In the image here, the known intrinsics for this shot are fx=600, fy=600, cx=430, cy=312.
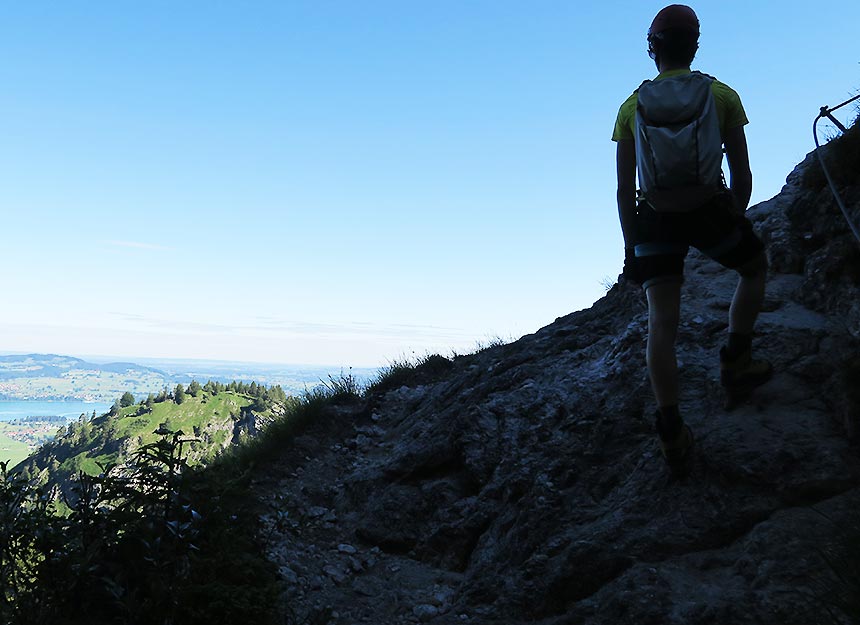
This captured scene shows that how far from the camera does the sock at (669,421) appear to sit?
3.73 meters

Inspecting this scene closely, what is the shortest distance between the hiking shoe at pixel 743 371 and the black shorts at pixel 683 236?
744 mm

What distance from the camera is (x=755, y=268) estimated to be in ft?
12.7

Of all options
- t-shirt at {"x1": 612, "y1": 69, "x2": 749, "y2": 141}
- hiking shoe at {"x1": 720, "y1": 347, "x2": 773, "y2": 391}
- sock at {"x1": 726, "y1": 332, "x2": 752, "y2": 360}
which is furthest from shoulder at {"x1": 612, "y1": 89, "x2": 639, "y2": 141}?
hiking shoe at {"x1": 720, "y1": 347, "x2": 773, "y2": 391}

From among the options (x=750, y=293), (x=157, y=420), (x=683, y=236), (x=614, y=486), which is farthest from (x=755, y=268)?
(x=157, y=420)

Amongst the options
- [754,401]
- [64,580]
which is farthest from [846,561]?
[64,580]

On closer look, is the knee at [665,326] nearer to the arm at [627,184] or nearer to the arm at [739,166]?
the arm at [627,184]

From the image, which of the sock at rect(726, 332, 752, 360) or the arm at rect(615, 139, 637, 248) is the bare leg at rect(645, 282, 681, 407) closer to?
the arm at rect(615, 139, 637, 248)

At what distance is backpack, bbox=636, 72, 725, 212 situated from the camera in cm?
336

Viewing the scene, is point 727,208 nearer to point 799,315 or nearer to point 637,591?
point 799,315

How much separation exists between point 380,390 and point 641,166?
6.63 meters

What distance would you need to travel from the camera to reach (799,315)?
4746mm

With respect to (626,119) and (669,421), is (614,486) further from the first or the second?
(626,119)

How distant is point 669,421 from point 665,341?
0.51 meters

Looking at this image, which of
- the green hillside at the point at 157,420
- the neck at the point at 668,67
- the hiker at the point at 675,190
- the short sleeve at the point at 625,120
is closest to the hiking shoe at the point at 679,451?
the hiker at the point at 675,190
